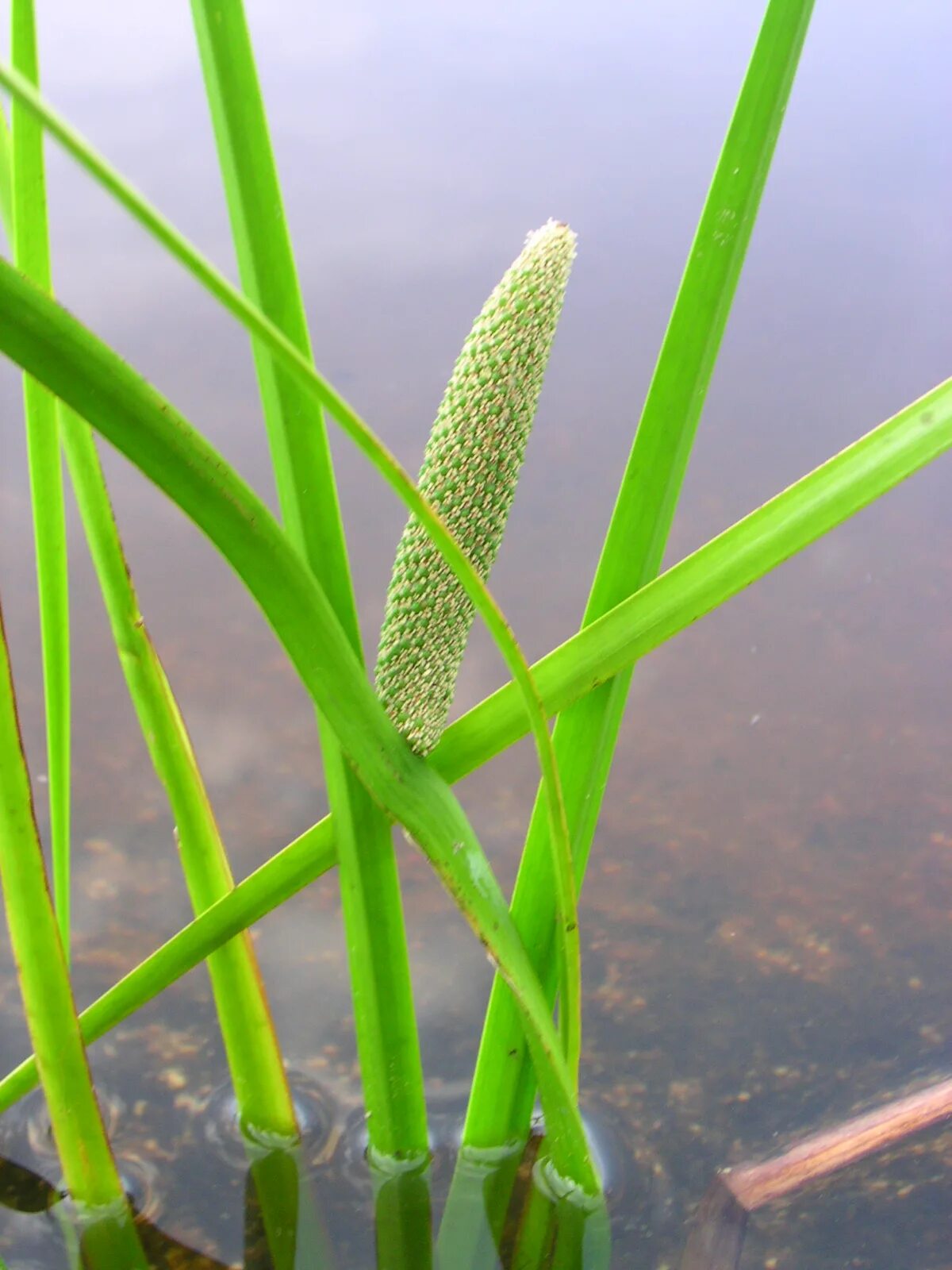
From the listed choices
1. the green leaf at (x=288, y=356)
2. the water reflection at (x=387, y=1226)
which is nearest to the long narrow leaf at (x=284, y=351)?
the green leaf at (x=288, y=356)

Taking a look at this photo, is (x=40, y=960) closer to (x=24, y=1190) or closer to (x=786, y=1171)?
(x=24, y=1190)

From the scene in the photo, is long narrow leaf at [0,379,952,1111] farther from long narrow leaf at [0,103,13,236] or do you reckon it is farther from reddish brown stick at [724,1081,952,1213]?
reddish brown stick at [724,1081,952,1213]

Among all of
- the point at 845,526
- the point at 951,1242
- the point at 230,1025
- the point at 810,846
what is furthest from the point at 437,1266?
the point at 845,526

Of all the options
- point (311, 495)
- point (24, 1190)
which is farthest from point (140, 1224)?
point (311, 495)

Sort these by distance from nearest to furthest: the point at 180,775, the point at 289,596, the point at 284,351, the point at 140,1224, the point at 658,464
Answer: the point at 284,351 → the point at 289,596 → the point at 658,464 → the point at 180,775 → the point at 140,1224

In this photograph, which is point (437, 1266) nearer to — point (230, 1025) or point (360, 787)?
point (230, 1025)

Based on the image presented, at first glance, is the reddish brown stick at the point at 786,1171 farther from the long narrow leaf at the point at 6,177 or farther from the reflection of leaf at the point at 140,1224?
the long narrow leaf at the point at 6,177
